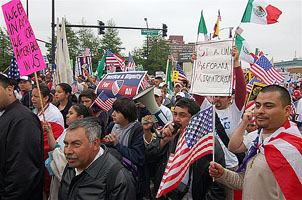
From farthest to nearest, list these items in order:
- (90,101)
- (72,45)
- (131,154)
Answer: (72,45), (90,101), (131,154)

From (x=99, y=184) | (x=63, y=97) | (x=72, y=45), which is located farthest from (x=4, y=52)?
(x=99, y=184)

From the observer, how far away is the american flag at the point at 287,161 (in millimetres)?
2076

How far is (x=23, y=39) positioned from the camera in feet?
12.3

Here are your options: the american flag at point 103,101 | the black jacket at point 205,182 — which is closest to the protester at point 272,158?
the black jacket at point 205,182

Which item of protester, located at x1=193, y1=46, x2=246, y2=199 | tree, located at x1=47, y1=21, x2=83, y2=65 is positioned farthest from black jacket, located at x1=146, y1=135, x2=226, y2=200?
tree, located at x1=47, y1=21, x2=83, y2=65

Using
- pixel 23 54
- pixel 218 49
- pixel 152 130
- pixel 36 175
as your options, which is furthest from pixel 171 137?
pixel 23 54

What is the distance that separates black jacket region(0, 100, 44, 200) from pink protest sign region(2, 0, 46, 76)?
1.02 meters

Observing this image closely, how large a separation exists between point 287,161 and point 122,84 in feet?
11.7

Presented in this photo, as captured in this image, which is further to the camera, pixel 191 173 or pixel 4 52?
pixel 4 52

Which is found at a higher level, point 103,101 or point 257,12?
point 257,12

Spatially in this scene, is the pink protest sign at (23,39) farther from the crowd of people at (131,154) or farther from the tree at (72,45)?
the tree at (72,45)

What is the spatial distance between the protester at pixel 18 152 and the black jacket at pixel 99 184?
52cm

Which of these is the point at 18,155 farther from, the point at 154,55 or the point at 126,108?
the point at 154,55

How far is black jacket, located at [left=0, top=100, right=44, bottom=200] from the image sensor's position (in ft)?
8.79
